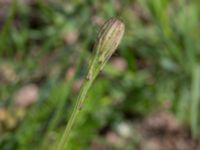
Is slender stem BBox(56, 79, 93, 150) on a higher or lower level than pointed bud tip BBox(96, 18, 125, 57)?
lower

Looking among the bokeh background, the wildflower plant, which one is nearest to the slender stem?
the wildflower plant

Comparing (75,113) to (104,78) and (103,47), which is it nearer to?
(103,47)

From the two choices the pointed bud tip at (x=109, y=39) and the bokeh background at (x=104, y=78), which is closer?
the pointed bud tip at (x=109, y=39)

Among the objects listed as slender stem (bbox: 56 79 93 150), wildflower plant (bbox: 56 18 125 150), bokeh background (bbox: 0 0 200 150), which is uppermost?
wildflower plant (bbox: 56 18 125 150)

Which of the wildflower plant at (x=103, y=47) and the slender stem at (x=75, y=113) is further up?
the wildflower plant at (x=103, y=47)

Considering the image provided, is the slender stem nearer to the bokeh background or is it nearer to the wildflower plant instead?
the wildflower plant

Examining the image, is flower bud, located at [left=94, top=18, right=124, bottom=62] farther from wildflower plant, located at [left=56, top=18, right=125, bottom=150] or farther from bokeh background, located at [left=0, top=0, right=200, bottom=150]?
bokeh background, located at [left=0, top=0, right=200, bottom=150]

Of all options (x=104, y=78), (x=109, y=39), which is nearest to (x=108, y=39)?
(x=109, y=39)

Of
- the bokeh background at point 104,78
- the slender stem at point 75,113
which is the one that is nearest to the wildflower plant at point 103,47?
the slender stem at point 75,113

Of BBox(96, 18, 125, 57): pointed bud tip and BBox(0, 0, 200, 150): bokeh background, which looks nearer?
BBox(96, 18, 125, 57): pointed bud tip

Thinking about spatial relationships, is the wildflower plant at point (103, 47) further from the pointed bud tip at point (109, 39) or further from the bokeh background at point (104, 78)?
the bokeh background at point (104, 78)
